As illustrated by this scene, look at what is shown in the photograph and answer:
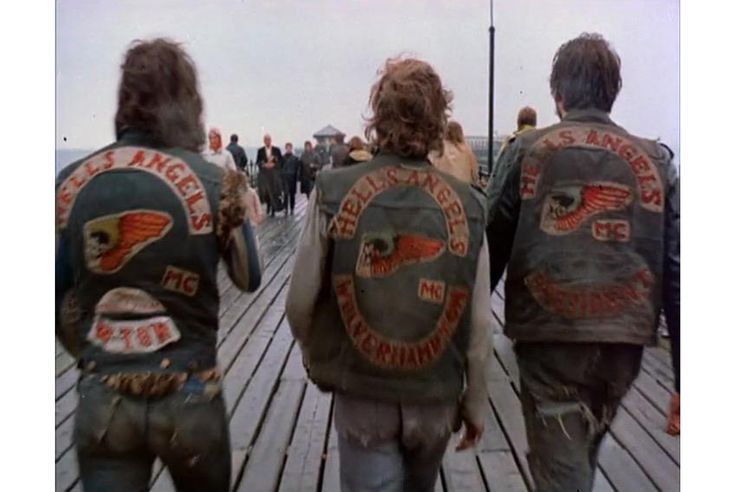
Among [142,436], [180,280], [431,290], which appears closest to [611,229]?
[431,290]

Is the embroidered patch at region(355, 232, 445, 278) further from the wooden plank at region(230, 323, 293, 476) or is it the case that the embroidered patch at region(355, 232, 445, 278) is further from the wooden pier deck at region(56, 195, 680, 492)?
the wooden plank at region(230, 323, 293, 476)

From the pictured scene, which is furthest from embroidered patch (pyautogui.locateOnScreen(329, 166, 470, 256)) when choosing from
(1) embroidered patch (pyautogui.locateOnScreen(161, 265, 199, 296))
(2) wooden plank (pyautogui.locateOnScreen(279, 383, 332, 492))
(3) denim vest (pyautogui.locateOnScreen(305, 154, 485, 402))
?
(2) wooden plank (pyautogui.locateOnScreen(279, 383, 332, 492))

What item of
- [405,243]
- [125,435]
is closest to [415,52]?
[405,243]

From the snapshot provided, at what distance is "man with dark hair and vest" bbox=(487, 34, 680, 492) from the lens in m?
1.25

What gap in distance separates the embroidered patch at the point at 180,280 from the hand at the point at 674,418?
838mm

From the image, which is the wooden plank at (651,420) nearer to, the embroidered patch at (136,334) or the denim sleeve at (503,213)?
the denim sleeve at (503,213)

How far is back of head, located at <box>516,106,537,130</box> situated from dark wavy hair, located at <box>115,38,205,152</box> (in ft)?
1.71

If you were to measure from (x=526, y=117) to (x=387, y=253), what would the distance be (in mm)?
371

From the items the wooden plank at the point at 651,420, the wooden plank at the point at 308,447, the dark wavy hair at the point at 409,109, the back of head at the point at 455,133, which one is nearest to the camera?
the dark wavy hair at the point at 409,109

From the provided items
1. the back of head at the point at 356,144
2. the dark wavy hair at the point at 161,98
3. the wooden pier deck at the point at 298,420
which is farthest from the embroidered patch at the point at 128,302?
the back of head at the point at 356,144

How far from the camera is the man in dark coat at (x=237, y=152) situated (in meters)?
1.24

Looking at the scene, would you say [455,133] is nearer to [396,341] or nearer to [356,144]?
[356,144]

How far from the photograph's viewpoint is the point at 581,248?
1.26 m
